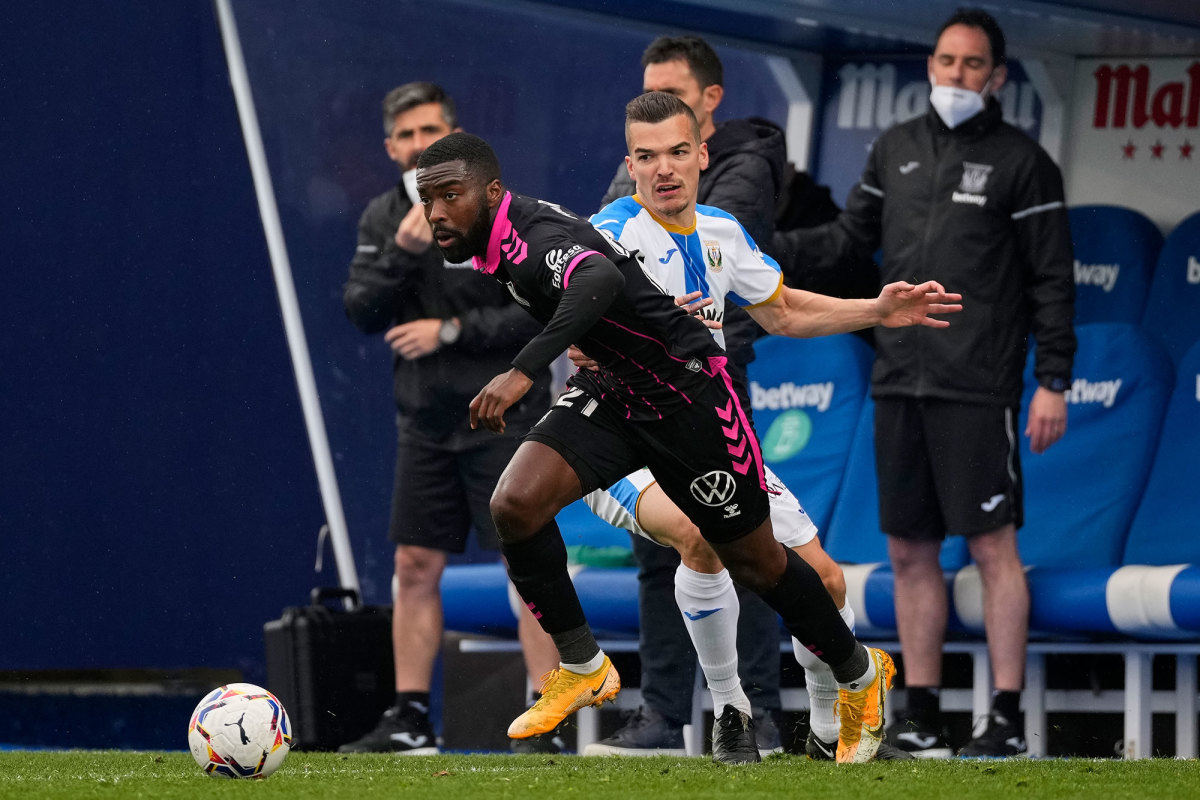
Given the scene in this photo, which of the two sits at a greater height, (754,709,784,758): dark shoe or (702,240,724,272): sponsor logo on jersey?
(702,240,724,272): sponsor logo on jersey

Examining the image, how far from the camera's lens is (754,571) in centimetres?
443

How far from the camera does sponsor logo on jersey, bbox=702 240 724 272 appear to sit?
4.78 meters

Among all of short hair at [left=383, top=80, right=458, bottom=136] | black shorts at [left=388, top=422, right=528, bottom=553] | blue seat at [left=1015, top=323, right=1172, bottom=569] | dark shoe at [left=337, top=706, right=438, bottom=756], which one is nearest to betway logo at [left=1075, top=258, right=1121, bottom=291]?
blue seat at [left=1015, top=323, right=1172, bottom=569]

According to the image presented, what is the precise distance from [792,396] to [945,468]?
1602 millimetres

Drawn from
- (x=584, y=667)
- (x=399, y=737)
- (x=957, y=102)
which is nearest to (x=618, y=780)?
(x=584, y=667)

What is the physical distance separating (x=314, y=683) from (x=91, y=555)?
2.05m

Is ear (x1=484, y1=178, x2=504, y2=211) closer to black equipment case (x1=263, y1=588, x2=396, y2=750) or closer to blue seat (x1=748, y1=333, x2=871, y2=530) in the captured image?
black equipment case (x1=263, y1=588, x2=396, y2=750)

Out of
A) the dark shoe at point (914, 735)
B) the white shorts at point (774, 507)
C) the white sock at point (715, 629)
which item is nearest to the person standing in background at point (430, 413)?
the dark shoe at point (914, 735)

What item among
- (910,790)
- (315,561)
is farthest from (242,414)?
(910,790)

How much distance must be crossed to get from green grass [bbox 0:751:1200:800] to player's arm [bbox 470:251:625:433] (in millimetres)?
826

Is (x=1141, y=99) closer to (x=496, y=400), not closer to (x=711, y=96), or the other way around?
(x=711, y=96)

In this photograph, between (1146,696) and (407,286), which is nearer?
(1146,696)

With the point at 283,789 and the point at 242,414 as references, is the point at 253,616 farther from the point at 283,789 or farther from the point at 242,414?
the point at 283,789

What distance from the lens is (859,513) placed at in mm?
7156
